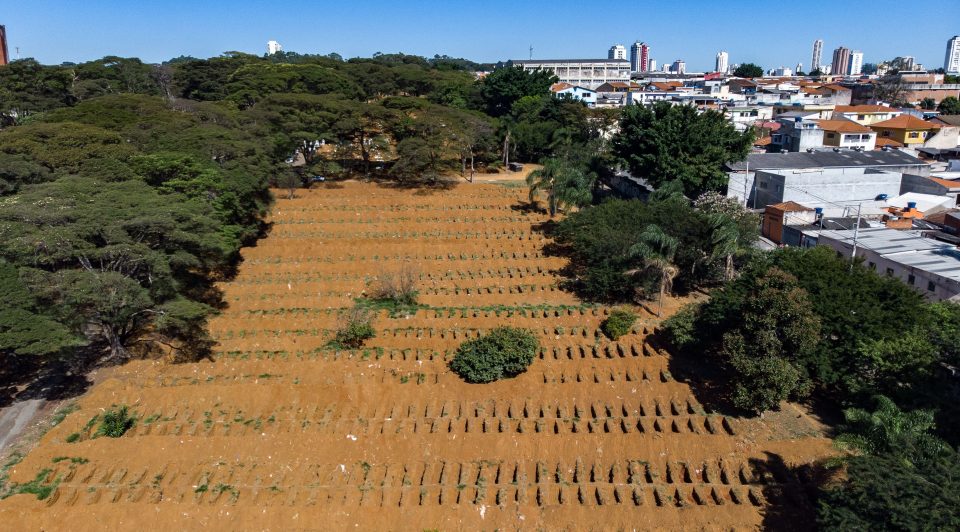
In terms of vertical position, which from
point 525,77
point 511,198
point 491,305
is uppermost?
point 525,77

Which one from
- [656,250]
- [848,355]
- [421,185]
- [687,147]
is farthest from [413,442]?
[421,185]

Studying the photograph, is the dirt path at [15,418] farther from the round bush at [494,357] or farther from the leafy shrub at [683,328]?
the leafy shrub at [683,328]

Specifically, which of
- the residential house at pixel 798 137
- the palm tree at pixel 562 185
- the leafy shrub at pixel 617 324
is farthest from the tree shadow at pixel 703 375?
the residential house at pixel 798 137

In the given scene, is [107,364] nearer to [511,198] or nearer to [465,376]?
[465,376]

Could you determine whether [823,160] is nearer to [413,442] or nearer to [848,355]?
[848,355]

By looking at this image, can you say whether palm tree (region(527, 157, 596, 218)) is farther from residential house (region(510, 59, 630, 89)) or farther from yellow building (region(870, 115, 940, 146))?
residential house (region(510, 59, 630, 89))

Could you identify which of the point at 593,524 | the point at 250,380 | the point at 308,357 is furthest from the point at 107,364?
the point at 593,524
